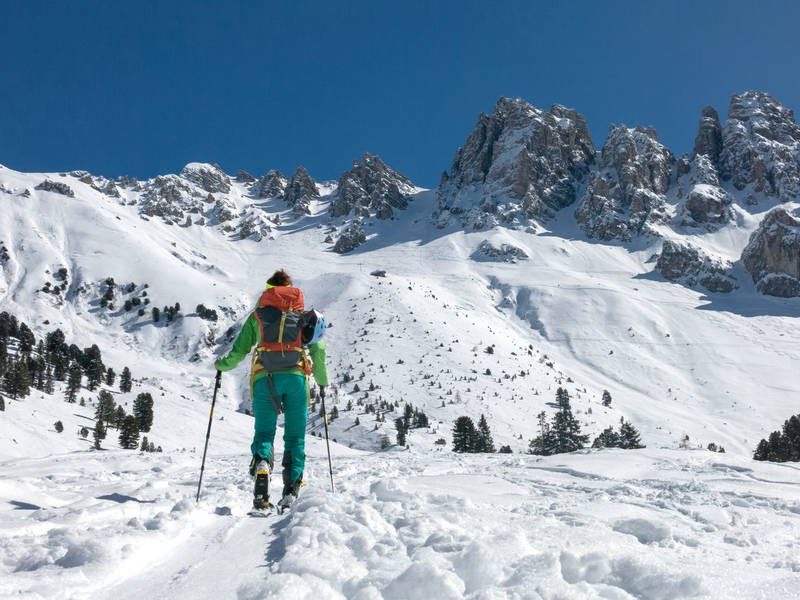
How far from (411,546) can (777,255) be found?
173537mm

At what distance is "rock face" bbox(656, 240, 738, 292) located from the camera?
142 m

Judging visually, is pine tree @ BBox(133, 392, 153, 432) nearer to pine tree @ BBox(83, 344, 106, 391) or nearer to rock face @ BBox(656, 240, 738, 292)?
pine tree @ BBox(83, 344, 106, 391)

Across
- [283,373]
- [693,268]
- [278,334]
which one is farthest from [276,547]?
[693,268]

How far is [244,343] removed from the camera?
7.05 meters

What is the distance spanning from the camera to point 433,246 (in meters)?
175

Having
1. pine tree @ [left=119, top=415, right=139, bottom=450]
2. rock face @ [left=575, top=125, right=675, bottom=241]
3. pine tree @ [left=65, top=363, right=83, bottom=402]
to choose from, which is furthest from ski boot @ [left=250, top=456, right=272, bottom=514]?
rock face @ [left=575, top=125, right=675, bottom=241]

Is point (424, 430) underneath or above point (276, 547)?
underneath

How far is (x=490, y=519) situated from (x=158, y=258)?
15484cm

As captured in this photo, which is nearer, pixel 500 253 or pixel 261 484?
pixel 261 484

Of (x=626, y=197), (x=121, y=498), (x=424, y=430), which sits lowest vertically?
(x=424, y=430)

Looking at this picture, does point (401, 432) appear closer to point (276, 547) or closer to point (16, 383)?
point (16, 383)

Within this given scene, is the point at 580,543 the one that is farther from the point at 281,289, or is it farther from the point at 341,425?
the point at 341,425

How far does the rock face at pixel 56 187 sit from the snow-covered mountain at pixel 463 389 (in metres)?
0.67

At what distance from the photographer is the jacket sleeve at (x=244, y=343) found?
6965mm
